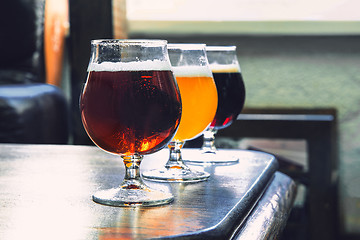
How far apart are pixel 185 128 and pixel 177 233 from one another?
327mm

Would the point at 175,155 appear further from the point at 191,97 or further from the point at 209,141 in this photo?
the point at 209,141

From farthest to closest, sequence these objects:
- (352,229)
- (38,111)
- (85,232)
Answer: (352,229) → (38,111) → (85,232)

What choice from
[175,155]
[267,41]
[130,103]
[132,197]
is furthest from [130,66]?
[267,41]

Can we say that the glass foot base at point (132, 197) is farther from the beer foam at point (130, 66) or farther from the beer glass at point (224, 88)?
the beer glass at point (224, 88)

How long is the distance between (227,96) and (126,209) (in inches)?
17.9

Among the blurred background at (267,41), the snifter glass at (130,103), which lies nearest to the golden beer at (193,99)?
the snifter glass at (130,103)

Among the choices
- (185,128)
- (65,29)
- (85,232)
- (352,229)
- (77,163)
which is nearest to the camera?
(85,232)

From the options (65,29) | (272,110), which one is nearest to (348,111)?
(272,110)

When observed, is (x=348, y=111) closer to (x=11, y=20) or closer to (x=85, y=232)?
(x=11, y=20)

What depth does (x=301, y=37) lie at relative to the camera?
289cm

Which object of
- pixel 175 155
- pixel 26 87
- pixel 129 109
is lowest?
pixel 26 87

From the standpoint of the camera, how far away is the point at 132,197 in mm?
691

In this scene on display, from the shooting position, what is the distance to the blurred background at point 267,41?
109 inches

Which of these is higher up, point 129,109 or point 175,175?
point 129,109
